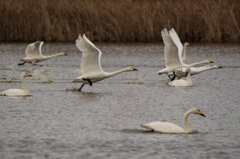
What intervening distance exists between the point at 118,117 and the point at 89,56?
3.67 meters

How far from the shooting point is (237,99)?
11.9 m

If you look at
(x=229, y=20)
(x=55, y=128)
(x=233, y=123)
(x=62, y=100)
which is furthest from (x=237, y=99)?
(x=229, y=20)

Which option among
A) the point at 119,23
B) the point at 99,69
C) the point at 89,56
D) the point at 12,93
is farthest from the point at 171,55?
the point at 119,23

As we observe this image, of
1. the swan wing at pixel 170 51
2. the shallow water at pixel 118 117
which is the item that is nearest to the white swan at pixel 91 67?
the shallow water at pixel 118 117

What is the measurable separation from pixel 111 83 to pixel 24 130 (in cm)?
693

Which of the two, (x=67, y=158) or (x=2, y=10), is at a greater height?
(x=2, y=10)

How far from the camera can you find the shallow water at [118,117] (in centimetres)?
718

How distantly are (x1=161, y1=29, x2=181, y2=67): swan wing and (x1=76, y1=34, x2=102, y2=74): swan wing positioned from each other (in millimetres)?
2982

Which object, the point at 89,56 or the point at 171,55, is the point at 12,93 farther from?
the point at 171,55

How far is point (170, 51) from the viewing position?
15.5 m

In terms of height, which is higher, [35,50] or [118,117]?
[35,50]

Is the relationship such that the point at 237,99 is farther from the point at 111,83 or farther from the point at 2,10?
the point at 2,10

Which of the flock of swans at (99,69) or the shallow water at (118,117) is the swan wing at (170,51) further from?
the shallow water at (118,117)

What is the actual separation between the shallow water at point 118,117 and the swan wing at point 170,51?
726mm
